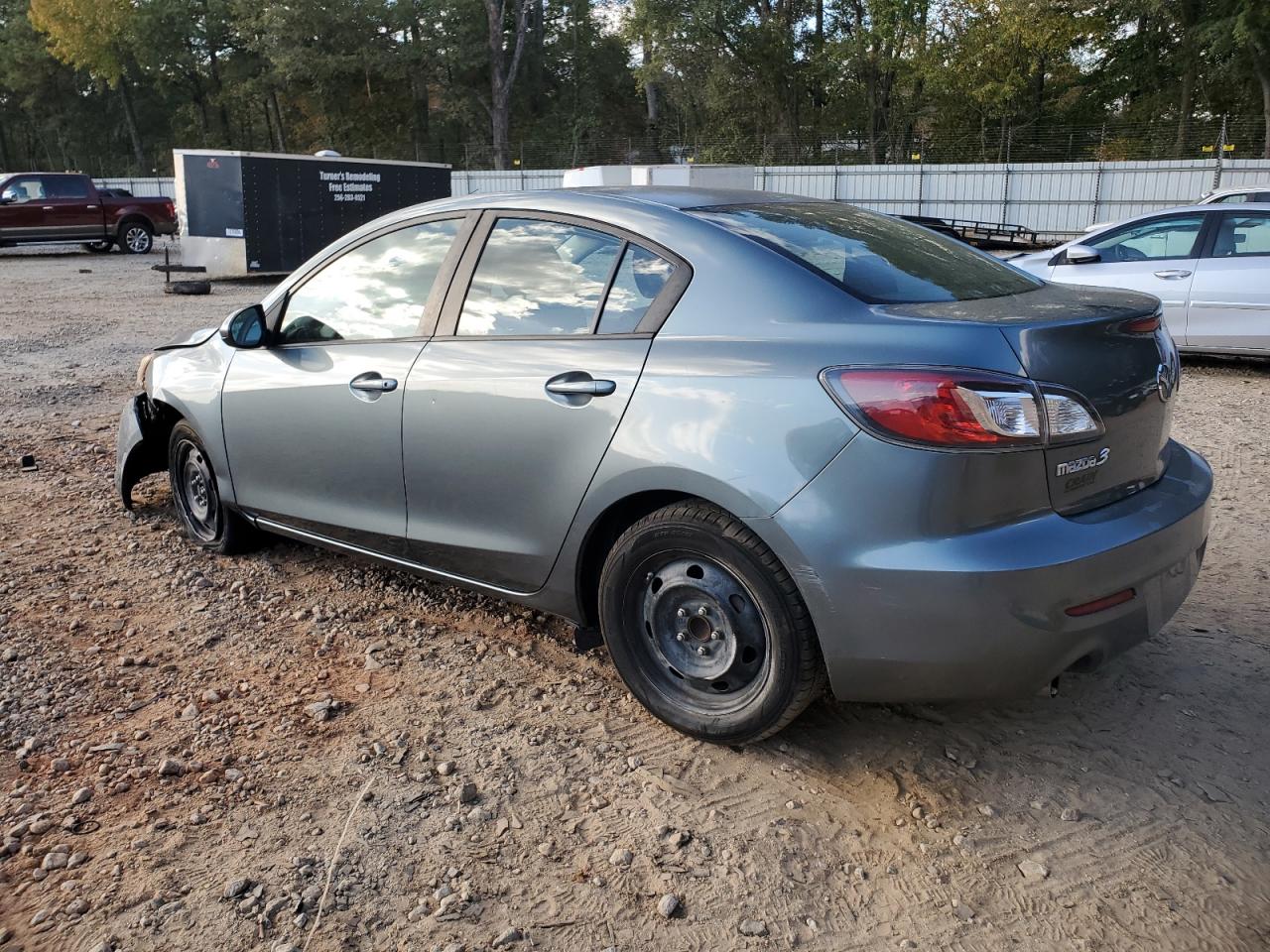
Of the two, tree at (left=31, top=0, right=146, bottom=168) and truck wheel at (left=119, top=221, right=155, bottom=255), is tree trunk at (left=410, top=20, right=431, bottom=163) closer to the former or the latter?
tree at (left=31, top=0, right=146, bottom=168)

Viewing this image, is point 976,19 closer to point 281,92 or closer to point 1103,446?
point 281,92

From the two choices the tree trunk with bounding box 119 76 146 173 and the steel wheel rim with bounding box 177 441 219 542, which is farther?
the tree trunk with bounding box 119 76 146 173

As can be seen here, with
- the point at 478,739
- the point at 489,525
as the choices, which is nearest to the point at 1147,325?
the point at 489,525

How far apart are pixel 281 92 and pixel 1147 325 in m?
53.9

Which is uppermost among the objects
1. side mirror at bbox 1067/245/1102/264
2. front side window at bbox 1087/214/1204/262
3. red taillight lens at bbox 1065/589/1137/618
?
front side window at bbox 1087/214/1204/262

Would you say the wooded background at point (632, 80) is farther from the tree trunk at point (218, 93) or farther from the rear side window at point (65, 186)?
the rear side window at point (65, 186)

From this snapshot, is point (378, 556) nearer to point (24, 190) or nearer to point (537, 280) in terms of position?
point (537, 280)

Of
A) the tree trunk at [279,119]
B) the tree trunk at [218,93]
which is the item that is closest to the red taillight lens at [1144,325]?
the tree trunk at [279,119]

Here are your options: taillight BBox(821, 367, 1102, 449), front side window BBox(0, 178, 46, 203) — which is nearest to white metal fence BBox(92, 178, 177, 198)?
front side window BBox(0, 178, 46, 203)

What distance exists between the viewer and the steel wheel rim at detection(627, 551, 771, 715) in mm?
2961

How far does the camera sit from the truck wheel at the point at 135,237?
25.3 meters

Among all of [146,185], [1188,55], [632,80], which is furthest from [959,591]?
[632,80]

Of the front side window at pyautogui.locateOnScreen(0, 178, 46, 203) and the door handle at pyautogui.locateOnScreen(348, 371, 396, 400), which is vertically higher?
the front side window at pyautogui.locateOnScreen(0, 178, 46, 203)

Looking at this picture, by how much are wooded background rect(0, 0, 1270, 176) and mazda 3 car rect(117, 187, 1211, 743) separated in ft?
95.4
